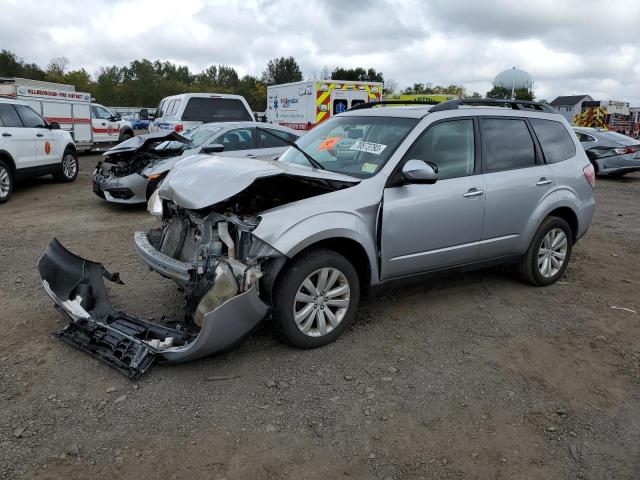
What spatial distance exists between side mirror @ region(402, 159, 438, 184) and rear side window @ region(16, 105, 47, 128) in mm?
9170

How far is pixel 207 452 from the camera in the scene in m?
2.76

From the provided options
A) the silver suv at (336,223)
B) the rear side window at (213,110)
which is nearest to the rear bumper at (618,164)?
the rear side window at (213,110)

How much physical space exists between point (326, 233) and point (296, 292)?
46cm

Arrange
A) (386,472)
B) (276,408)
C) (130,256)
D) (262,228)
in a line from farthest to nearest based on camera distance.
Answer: (130,256) → (262,228) → (276,408) → (386,472)

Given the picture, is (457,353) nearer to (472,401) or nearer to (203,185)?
(472,401)

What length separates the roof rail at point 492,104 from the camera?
14.9ft

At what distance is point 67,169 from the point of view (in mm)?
11992

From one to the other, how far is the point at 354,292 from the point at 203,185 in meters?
1.36

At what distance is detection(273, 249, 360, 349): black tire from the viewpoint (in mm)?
3539

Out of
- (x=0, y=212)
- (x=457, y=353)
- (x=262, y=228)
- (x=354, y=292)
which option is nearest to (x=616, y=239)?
(x=457, y=353)

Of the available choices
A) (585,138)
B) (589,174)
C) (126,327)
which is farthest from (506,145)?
(585,138)

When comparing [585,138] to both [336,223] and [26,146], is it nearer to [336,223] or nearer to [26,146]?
[336,223]

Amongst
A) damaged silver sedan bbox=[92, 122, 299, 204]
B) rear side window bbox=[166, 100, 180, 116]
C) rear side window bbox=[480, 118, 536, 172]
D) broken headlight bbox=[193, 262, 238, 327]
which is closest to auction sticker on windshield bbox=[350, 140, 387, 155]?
rear side window bbox=[480, 118, 536, 172]

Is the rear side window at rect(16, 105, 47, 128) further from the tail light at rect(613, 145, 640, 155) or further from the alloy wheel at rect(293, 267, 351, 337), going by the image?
the tail light at rect(613, 145, 640, 155)
